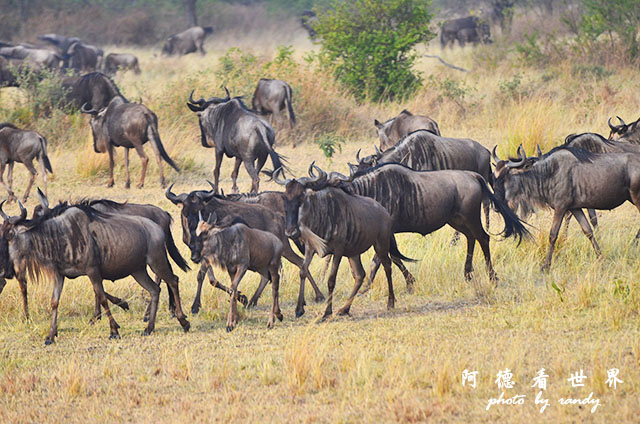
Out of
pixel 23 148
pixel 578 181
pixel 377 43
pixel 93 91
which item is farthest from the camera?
pixel 377 43

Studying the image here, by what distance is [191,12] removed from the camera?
4053cm

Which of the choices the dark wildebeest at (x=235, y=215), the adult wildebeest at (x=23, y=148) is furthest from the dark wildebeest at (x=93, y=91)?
the dark wildebeest at (x=235, y=215)

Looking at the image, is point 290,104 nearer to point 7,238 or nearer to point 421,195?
point 421,195

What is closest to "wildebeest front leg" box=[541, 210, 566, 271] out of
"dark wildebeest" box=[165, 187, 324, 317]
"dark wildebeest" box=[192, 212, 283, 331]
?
"dark wildebeest" box=[165, 187, 324, 317]

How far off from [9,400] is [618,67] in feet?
52.9

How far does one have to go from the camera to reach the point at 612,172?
831cm

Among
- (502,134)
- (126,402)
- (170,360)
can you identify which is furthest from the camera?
(502,134)

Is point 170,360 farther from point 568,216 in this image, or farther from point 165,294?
point 568,216

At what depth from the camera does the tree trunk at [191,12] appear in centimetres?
4025

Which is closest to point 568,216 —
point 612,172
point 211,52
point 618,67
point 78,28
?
point 612,172

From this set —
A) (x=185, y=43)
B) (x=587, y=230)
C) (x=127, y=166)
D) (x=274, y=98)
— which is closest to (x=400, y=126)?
(x=274, y=98)

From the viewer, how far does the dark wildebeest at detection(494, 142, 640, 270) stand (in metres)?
8.31

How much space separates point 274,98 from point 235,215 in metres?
8.14

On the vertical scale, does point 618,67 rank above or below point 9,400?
below
